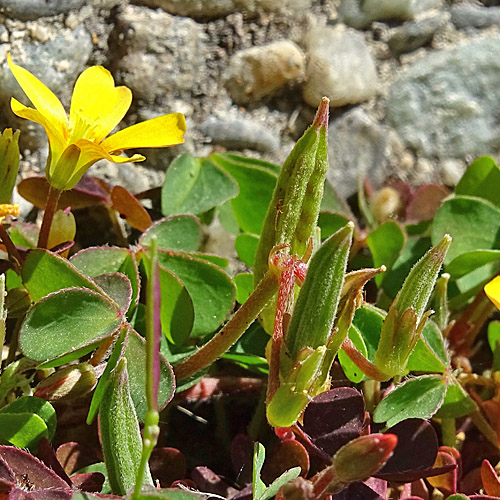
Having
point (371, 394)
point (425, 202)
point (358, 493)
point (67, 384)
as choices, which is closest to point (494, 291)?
point (371, 394)

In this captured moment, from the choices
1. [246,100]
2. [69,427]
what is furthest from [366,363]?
[246,100]

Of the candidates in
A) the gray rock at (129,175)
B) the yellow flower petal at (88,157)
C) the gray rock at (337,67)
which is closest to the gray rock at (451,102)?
the gray rock at (337,67)

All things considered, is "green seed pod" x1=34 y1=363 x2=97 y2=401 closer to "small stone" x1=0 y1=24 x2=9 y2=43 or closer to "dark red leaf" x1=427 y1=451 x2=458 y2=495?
"dark red leaf" x1=427 y1=451 x2=458 y2=495

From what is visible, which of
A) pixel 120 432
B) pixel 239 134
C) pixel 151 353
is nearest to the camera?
pixel 151 353

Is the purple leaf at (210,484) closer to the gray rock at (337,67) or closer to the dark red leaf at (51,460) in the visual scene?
the dark red leaf at (51,460)

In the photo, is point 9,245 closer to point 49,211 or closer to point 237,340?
point 49,211

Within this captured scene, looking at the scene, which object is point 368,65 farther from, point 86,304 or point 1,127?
point 86,304

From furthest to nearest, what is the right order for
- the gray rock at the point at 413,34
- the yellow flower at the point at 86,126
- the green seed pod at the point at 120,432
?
the gray rock at the point at 413,34, the yellow flower at the point at 86,126, the green seed pod at the point at 120,432
